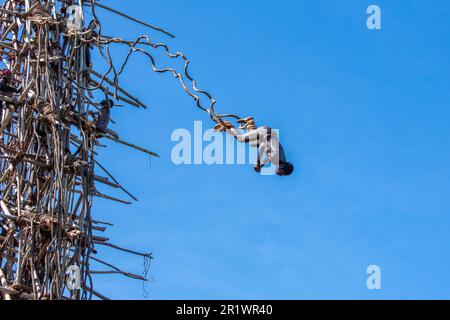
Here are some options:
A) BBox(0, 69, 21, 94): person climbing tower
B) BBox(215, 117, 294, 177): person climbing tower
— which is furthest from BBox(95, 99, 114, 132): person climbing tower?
BBox(215, 117, 294, 177): person climbing tower

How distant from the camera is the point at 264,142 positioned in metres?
12.4

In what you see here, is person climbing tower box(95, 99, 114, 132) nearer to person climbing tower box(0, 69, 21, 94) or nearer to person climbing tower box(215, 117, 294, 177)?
person climbing tower box(0, 69, 21, 94)

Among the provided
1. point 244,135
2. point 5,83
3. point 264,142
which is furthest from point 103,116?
point 264,142

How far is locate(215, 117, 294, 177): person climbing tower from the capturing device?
40.3 ft

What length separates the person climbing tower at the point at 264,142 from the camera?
12.3 m

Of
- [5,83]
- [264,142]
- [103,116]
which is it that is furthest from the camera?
[103,116]

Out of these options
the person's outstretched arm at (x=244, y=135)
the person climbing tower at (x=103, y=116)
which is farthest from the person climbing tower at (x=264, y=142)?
the person climbing tower at (x=103, y=116)

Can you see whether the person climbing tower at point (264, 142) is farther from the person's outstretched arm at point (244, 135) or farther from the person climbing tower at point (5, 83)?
the person climbing tower at point (5, 83)

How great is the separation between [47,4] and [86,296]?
4.70 m

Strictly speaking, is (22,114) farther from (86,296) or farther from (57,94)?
(86,296)

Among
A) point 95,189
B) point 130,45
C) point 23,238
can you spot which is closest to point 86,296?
point 23,238

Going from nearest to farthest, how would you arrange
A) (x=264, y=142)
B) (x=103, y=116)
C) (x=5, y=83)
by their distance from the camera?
(x=264, y=142) → (x=5, y=83) → (x=103, y=116)

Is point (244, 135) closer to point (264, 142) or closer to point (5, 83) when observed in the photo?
point (264, 142)
